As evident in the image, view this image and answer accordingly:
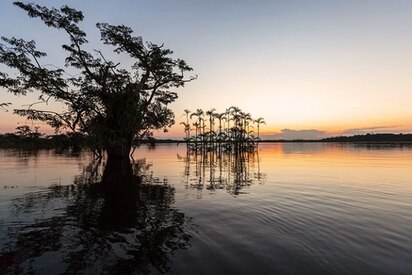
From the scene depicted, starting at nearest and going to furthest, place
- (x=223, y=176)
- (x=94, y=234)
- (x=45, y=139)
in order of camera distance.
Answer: (x=94, y=234)
(x=223, y=176)
(x=45, y=139)

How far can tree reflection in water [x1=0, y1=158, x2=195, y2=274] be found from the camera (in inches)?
236

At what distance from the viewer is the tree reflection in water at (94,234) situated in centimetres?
600

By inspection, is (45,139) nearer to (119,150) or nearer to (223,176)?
(119,150)

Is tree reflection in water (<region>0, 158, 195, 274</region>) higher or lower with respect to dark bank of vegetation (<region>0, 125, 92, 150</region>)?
lower

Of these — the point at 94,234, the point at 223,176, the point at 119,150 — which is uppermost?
the point at 119,150

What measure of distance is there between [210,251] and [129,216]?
425 cm

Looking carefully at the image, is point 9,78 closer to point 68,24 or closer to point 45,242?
point 68,24

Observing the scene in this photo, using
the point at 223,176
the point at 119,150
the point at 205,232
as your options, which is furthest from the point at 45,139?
the point at 205,232

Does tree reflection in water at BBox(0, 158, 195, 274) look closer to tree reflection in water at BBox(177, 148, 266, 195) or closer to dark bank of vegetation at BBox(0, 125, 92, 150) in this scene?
tree reflection in water at BBox(177, 148, 266, 195)

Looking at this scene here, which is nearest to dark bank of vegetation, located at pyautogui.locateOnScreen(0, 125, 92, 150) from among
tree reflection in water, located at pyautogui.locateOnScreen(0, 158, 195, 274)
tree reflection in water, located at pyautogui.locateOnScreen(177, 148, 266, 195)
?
tree reflection in water, located at pyautogui.locateOnScreen(177, 148, 266, 195)

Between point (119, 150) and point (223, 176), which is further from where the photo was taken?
point (119, 150)

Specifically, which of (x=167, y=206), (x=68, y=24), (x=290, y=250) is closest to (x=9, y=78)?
(x=68, y=24)

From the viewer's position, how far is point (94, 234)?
313 inches

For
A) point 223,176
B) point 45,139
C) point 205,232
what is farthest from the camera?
point 45,139
